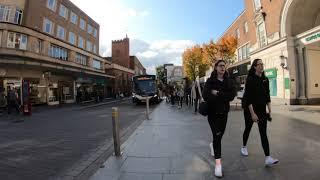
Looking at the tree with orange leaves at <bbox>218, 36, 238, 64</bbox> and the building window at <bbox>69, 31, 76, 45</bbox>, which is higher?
the building window at <bbox>69, 31, 76, 45</bbox>

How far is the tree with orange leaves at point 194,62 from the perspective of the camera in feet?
186

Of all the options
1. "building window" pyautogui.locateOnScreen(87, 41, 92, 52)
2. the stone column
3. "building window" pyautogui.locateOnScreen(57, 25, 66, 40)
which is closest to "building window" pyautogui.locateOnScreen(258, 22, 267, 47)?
the stone column

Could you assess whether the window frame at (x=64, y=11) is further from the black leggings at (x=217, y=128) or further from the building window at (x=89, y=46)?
the black leggings at (x=217, y=128)

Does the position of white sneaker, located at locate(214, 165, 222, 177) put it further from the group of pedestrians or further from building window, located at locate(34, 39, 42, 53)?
building window, located at locate(34, 39, 42, 53)

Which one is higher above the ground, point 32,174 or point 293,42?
point 293,42

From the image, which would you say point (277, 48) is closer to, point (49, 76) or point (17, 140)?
point (17, 140)

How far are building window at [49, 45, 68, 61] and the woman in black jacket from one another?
1234 inches

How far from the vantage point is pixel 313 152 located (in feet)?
19.1

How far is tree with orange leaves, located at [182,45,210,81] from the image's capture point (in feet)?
186

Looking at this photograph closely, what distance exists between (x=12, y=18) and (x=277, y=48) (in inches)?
966

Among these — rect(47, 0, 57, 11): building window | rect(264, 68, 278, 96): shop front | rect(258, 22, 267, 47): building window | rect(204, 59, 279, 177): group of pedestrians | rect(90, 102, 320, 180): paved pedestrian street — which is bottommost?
Answer: rect(90, 102, 320, 180): paved pedestrian street

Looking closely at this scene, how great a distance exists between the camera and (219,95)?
470cm

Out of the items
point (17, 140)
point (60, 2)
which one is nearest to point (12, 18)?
point (60, 2)

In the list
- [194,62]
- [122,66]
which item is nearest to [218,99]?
[194,62]
